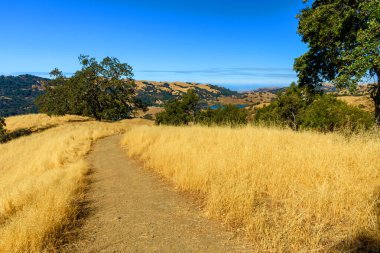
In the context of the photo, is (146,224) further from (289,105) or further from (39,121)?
(39,121)

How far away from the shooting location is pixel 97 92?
1583 inches

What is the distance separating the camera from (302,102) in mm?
41625

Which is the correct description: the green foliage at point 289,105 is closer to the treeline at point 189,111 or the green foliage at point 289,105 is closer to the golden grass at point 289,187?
the treeline at point 189,111

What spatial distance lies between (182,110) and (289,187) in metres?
55.9

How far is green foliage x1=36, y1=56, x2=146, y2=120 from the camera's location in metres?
39.0

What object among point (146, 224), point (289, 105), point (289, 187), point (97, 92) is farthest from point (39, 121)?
point (289, 187)

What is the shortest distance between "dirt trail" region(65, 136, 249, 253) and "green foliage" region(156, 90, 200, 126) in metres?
50.5

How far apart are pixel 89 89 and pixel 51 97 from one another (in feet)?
31.9

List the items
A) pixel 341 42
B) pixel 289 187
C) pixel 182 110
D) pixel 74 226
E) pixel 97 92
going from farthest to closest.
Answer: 1. pixel 182 110
2. pixel 97 92
3. pixel 341 42
4. pixel 289 187
5. pixel 74 226

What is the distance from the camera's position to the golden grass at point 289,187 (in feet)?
12.2

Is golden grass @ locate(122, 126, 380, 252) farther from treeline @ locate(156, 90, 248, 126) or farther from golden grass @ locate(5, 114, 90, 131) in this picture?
treeline @ locate(156, 90, 248, 126)

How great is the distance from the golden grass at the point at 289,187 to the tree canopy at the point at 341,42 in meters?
3.00

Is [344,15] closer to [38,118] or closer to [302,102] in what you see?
[302,102]

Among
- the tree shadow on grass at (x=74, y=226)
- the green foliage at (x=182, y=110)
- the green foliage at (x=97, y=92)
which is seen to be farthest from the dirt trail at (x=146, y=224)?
the green foliage at (x=182, y=110)
